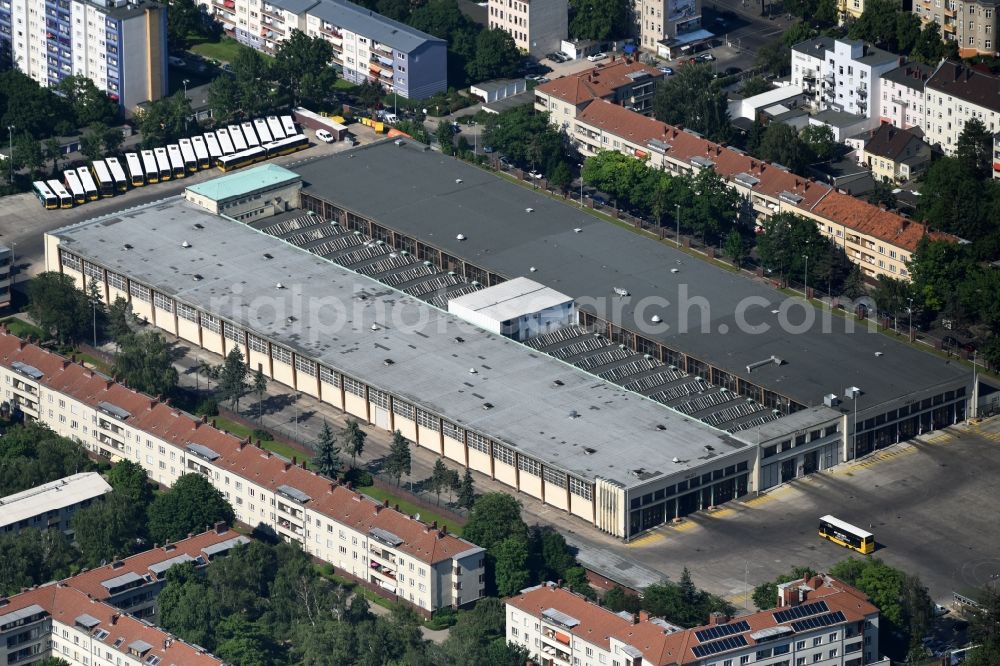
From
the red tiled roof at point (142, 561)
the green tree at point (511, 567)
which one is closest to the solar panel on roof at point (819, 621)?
the green tree at point (511, 567)

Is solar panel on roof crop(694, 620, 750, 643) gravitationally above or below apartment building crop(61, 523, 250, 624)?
above

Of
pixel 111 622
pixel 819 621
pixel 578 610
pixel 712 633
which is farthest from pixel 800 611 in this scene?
pixel 111 622

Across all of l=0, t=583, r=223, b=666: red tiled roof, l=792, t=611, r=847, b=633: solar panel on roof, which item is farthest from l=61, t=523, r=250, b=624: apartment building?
l=792, t=611, r=847, b=633: solar panel on roof

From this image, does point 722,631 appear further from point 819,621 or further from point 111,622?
point 111,622

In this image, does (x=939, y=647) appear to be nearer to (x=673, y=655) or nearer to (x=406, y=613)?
(x=673, y=655)

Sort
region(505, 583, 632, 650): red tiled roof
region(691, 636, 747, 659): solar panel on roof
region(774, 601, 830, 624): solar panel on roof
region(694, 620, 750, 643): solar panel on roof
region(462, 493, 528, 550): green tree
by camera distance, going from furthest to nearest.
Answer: region(462, 493, 528, 550): green tree < region(505, 583, 632, 650): red tiled roof < region(774, 601, 830, 624): solar panel on roof < region(694, 620, 750, 643): solar panel on roof < region(691, 636, 747, 659): solar panel on roof

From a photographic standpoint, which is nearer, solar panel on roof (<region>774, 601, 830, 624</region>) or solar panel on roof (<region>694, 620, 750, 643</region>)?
solar panel on roof (<region>694, 620, 750, 643</region>)

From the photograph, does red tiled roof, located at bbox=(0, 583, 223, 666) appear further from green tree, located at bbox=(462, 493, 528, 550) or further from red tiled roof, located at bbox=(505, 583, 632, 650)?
green tree, located at bbox=(462, 493, 528, 550)

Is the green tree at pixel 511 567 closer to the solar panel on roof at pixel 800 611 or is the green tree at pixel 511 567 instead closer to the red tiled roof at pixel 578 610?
the red tiled roof at pixel 578 610
